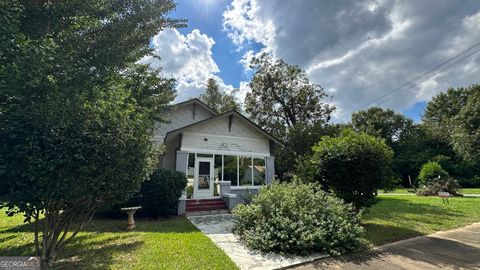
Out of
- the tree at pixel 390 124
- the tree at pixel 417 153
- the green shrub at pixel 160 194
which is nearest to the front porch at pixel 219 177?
the green shrub at pixel 160 194

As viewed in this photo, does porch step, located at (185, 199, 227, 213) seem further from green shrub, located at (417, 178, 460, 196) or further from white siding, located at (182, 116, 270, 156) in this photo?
green shrub, located at (417, 178, 460, 196)

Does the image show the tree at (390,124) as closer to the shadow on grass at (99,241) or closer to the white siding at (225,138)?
the white siding at (225,138)

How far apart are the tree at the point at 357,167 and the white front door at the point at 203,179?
635 cm

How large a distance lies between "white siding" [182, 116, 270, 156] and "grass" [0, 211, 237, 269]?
4988mm

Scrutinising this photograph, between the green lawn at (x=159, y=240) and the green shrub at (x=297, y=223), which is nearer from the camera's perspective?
the green lawn at (x=159, y=240)

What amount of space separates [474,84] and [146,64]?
4433cm

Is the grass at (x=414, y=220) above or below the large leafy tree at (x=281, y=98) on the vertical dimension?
below

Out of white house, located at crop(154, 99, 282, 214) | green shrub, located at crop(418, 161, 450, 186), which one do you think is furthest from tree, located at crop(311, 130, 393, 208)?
green shrub, located at crop(418, 161, 450, 186)

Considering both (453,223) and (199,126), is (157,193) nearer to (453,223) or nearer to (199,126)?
(199,126)

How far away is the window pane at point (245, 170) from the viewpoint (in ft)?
45.0

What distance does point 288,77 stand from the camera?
989 inches

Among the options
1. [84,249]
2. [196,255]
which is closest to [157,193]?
[84,249]

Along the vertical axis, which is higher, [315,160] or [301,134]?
[301,134]

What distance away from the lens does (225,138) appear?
531 inches
